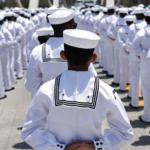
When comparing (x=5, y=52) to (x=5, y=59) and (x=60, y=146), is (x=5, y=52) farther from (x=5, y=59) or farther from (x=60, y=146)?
(x=60, y=146)

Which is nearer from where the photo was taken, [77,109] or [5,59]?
[77,109]

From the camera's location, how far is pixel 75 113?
5.08 ft

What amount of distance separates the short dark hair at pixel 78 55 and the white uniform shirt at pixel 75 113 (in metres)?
0.08

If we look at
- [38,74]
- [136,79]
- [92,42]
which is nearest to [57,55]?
[38,74]

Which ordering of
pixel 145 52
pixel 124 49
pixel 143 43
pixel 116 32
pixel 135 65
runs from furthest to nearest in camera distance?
1. pixel 116 32
2. pixel 124 49
3. pixel 135 65
4. pixel 143 43
5. pixel 145 52

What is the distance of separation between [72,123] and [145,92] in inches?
120

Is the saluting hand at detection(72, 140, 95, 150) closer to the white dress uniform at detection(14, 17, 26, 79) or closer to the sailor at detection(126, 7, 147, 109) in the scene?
the sailor at detection(126, 7, 147, 109)

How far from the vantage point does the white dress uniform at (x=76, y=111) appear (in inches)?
60.1

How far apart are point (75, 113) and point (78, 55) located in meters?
0.39

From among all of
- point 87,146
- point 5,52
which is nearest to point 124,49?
point 5,52

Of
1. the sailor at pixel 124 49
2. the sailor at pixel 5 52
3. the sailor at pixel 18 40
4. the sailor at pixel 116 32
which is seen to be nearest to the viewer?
the sailor at pixel 124 49

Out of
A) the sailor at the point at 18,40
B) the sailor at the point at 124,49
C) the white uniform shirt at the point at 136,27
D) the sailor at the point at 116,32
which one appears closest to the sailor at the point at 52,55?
the white uniform shirt at the point at 136,27

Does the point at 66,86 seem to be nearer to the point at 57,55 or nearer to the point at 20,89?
the point at 57,55

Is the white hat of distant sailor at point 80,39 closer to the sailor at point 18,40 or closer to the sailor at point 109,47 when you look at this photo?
the sailor at point 18,40
